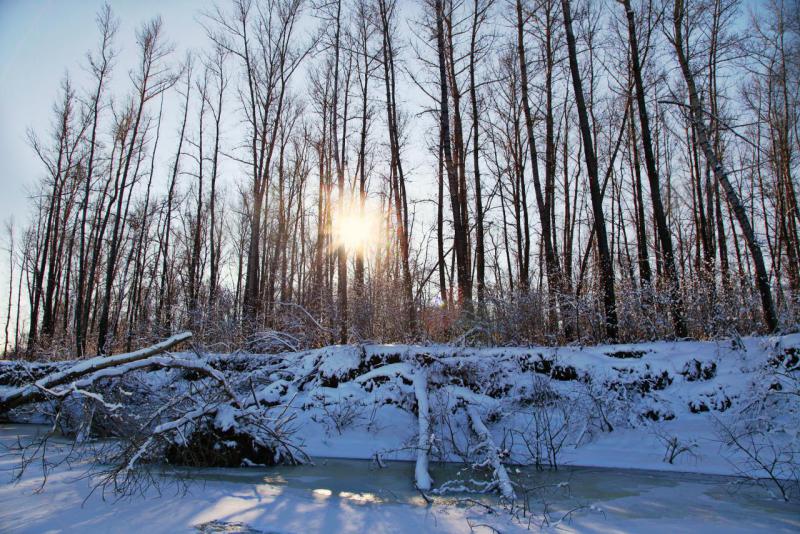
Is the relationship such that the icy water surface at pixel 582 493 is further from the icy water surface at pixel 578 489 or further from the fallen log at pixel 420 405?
the fallen log at pixel 420 405

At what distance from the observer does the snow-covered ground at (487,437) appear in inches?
159

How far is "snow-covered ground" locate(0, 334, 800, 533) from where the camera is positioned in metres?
4.05

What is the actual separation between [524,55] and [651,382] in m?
9.05

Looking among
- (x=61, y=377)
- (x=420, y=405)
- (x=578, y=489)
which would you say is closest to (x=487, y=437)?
(x=578, y=489)

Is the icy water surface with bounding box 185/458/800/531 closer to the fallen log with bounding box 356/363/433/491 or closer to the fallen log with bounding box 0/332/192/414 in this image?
the fallen log with bounding box 356/363/433/491

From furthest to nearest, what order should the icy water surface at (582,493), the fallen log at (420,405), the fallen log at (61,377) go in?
the fallen log at (420,405), the fallen log at (61,377), the icy water surface at (582,493)

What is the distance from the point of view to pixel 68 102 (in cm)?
1909

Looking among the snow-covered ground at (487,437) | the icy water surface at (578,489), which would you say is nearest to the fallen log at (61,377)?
the snow-covered ground at (487,437)

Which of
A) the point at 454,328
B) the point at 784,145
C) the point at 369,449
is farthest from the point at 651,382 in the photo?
the point at 784,145

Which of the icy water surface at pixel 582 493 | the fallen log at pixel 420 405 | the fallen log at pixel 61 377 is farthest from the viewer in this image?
the fallen log at pixel 420 405

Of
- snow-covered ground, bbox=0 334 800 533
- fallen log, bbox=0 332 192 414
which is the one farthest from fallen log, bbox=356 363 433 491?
fallen log, bbox=0 332 192 414

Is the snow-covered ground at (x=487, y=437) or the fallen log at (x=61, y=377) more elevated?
the fallen log at (x=61, y=377)

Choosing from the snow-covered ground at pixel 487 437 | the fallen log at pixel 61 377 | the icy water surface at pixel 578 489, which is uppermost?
the fallen log at pixel 61 377

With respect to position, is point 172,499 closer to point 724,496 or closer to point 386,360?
point 386,360
